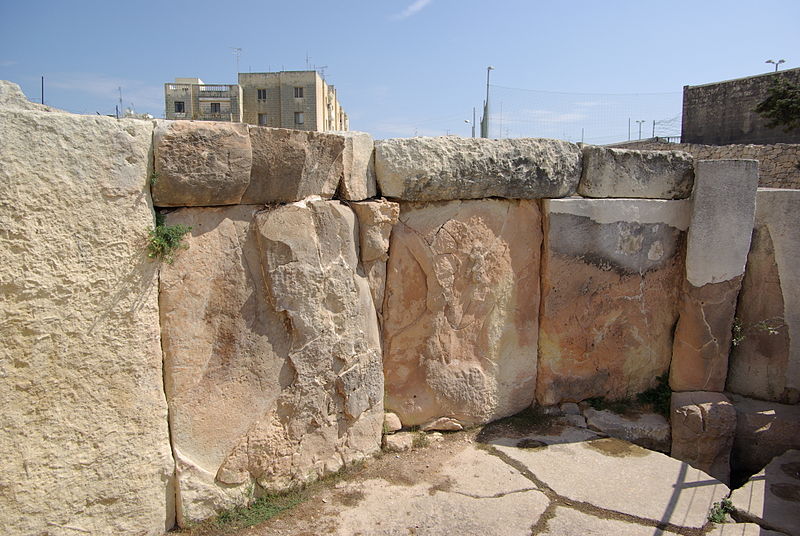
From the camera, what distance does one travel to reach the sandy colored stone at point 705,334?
13.6 ft

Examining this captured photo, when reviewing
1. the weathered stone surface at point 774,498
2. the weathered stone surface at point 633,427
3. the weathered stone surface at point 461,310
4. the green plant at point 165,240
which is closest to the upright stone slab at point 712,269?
the weathered stone surface at point 633,427

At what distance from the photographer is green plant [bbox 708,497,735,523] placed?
2.99 metres

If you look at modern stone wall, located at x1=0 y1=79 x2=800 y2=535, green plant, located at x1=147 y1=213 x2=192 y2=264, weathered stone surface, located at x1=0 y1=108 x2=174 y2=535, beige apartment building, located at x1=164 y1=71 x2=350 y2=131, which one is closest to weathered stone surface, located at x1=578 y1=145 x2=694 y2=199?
modern stone wall, located at x1=0 y1=79 x2=800 y2=535

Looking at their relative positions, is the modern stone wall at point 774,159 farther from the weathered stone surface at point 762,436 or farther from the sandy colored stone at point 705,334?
the weathered stone surface at point 762,436

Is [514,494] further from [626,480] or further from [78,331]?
[78,331]

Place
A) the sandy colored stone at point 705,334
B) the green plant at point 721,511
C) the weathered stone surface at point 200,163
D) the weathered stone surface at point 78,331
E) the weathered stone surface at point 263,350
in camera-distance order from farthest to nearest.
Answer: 1. the sandy colored stone at point 705,334
2. the green plant at point 721,511
3. the weathered stone surface at point 263,350
4. the weathered stone surface at point 200,163
5. the weathered stone surface at point 78,331

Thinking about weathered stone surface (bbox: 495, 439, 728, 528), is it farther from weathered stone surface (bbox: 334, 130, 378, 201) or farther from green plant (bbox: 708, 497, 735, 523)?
weathered stone surface (bbox: 334, 130, 378, 201)

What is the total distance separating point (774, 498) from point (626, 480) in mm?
835

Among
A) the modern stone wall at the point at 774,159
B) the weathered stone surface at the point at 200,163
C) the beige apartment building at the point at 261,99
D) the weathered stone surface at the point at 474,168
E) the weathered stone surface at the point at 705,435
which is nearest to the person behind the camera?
the weathered stone surface at the point at 200,163

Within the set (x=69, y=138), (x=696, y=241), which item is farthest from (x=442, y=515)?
(x=696, y=241)

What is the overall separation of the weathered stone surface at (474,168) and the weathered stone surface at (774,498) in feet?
6.69

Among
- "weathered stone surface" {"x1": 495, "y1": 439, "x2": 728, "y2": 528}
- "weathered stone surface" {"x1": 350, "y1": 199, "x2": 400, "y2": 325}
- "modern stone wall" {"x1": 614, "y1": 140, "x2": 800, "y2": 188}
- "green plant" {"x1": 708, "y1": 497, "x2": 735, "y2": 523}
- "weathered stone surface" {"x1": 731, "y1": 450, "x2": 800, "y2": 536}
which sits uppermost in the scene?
"modern stone wall" {"x1": 614, "y1": 140, "x2": 800, "y2": 188}

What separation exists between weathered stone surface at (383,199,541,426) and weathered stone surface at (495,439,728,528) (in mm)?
496

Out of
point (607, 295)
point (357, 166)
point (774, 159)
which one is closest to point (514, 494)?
point (607, 295)
